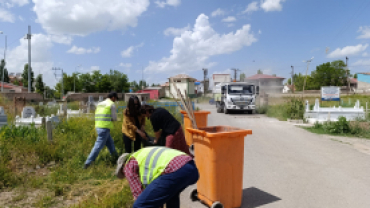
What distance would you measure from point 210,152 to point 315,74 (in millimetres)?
71120

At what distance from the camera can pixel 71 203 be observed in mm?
4230

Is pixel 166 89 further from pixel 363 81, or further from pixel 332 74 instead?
pixel 363 81

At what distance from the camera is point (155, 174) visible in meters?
2.52

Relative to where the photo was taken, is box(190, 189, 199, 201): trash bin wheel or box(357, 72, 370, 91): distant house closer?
box(190, 189, 199, 201): trash bin wheel

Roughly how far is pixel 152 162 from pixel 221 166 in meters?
1.56

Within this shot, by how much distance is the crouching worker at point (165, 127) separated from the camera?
Result: 4.59 metres

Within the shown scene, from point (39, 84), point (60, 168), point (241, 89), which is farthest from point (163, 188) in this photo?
point (39, 84)

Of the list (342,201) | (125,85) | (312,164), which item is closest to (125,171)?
(342,201)

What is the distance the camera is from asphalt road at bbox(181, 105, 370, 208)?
4.41 metres

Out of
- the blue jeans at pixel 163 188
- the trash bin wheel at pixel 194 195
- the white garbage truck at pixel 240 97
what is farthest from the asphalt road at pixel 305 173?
the white garbage truck at pixel 240 97

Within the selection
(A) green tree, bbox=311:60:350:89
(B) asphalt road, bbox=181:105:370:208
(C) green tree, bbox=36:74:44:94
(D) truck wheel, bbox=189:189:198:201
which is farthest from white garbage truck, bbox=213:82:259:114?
(C) green tree, bbox=36:74:44:94

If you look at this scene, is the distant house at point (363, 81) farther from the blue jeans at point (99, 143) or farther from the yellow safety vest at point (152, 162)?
the yellow safety vest at point (152, 162)

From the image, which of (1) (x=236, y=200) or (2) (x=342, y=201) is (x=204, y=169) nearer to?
(1) (x=236, y=200)

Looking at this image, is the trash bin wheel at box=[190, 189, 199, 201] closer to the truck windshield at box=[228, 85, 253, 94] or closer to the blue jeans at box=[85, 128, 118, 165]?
the blue jeans at box=[85, 128, 118, 165]
